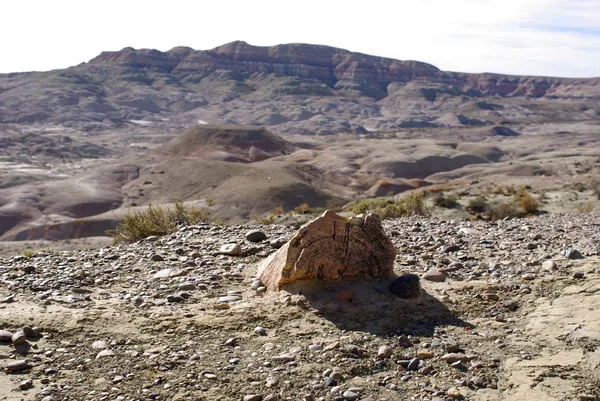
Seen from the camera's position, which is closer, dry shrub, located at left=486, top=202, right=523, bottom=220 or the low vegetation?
dry shrub, located at left=486, top=202, right=523, bottom=220

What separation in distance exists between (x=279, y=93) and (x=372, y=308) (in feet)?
441

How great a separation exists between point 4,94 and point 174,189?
8884 centimetres

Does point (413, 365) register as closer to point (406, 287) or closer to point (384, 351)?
point (384, 351)

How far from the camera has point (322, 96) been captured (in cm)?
13888

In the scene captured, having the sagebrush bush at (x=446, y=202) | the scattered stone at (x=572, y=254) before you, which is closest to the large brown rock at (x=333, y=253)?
the scattered stone at (x=572, y=254)

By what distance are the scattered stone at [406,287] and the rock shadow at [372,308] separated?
48mm

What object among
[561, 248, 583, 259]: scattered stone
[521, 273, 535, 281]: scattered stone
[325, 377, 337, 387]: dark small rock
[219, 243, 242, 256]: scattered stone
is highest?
[561, 248, 583, 259]: scattered stone

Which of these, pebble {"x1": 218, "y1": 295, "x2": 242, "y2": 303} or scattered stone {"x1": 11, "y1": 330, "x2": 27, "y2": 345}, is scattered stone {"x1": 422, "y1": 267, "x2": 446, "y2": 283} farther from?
scattered stone {"x1": 11, "y1": 330, "x2": 27, "y2": 345}

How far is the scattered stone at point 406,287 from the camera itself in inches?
258

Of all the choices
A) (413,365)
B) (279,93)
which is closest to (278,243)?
(413,365)

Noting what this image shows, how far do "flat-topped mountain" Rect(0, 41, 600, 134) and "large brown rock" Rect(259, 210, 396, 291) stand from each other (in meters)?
98.5

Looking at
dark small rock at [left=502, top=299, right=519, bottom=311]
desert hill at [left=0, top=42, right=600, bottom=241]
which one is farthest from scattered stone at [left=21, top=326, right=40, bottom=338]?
desert hill at [left=0, top=42, right=600, bottom=241]

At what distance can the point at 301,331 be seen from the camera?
5.95 metres

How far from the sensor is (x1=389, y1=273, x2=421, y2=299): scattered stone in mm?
6559
